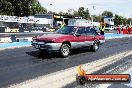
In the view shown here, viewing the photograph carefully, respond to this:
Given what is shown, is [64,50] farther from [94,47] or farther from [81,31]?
[94,47]

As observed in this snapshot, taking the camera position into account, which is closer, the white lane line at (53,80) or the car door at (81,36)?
the white lane line at (53,80)

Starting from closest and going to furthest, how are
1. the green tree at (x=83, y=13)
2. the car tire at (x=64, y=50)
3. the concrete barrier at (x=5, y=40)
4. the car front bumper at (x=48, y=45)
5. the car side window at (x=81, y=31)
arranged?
the car front bumper at (x=48, y=45)
the car tire at (x=64, y=50)
the car side window at (x=81, y=31)
the concrete barrier at (x=5, y=40)
the green tree at (x=83, y=13)

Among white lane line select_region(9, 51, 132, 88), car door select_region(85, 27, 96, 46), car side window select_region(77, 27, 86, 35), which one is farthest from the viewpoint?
car door select_region(85, 27, 96, 46)

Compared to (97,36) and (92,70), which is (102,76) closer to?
(92,70)

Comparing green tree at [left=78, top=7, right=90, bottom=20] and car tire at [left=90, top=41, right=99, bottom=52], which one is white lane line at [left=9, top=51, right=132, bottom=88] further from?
green tree at [left=78, top=7, right=90, bottom=20]

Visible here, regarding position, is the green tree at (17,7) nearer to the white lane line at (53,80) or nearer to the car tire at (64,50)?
the car tire at (64,50)

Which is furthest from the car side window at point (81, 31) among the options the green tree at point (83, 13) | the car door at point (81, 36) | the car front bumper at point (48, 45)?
the green tree at point (83, 13)

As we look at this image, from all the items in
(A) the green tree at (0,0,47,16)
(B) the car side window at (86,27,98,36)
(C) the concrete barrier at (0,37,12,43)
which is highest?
(A) the green tree at (0,0,47,16)

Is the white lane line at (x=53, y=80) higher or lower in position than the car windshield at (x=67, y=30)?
lower

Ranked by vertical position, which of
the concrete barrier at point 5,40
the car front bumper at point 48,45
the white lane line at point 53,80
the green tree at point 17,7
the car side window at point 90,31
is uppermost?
the green tree at point 17,7

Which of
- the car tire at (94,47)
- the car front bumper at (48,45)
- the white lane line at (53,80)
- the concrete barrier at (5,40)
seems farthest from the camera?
the concrete barrier at (5,40)

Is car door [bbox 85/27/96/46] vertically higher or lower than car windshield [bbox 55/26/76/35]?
lower

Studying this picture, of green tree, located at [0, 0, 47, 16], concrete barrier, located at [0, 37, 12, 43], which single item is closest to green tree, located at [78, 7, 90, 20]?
green tree, located at [0, 0, 47, 16]

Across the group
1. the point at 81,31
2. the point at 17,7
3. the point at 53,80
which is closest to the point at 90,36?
the point at 81,31
